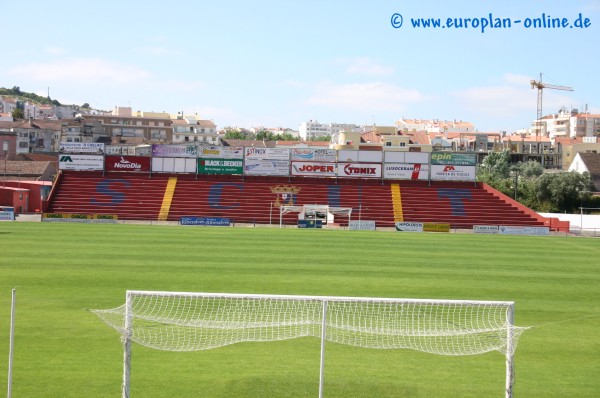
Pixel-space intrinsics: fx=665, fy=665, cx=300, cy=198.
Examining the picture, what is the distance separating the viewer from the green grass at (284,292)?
41.8ft

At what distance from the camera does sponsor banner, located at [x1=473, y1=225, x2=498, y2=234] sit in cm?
5025

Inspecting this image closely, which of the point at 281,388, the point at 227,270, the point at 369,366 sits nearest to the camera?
the point at 281,388

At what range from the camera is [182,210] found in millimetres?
54938

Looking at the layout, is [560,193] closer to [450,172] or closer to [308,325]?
[450,172]

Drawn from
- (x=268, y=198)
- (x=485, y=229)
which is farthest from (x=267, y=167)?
(x=485, y=229)

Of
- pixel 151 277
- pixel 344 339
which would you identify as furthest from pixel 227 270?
pixel 344 339

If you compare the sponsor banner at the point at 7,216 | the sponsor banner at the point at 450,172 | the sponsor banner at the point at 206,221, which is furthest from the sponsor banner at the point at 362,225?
the sponsor banner at the point at 7,216

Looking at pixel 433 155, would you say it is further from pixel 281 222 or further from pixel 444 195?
pixel 281 222

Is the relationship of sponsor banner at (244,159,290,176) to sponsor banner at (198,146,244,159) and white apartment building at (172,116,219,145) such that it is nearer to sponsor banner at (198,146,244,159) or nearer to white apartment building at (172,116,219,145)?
sponsor banner at (198,146,244,159)

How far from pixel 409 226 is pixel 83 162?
30777 millimetres

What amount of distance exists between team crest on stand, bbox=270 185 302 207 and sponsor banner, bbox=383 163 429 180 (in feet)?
29.0

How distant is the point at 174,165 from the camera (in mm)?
62094

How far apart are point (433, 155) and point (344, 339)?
48.4 meters

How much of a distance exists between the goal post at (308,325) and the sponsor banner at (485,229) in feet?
104
